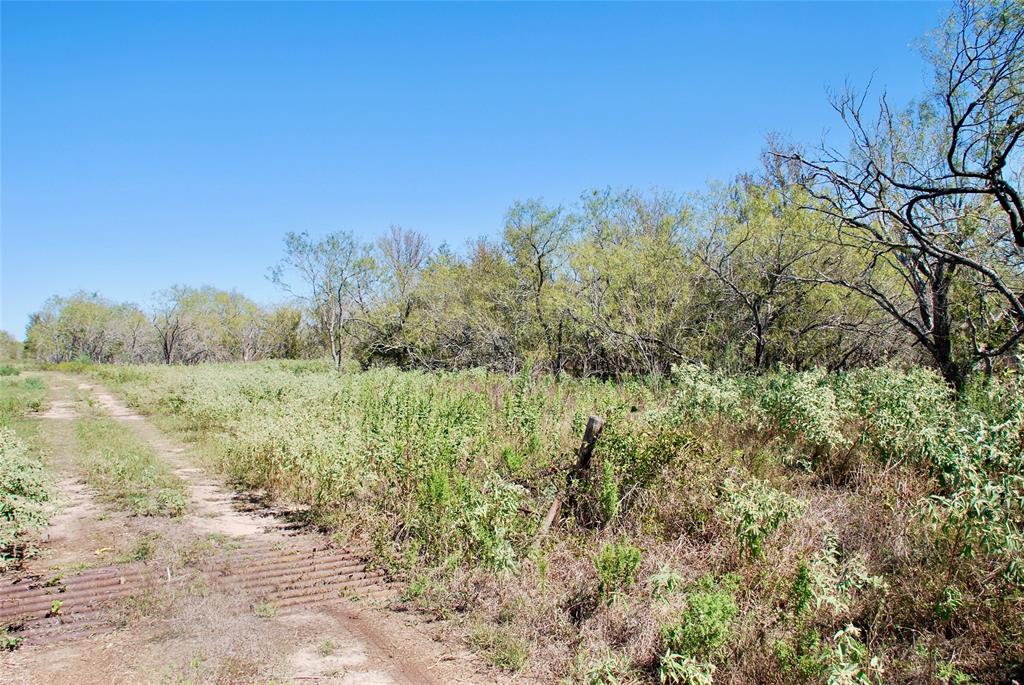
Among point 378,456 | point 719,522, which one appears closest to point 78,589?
point 378,456

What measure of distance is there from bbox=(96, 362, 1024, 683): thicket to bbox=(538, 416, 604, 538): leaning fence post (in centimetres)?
9

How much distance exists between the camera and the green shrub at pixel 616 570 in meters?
4.74

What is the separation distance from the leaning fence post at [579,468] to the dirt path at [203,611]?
1.59m

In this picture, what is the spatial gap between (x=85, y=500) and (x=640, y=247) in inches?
521

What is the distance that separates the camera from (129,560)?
5.71m

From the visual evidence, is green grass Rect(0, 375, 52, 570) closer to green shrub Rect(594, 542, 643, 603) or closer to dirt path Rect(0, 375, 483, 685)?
dirt path Rect(0, 375, 483, 685)

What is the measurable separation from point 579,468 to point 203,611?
11.5ft

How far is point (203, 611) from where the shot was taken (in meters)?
4.73

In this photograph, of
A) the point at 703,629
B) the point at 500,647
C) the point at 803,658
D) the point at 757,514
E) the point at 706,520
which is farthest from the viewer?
the point at 706,520

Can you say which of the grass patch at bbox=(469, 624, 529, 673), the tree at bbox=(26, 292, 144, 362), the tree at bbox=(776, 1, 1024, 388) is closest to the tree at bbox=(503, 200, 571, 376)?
the tree at bbox=(776, 1, 1024, 388)

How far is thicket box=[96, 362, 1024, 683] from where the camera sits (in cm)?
391

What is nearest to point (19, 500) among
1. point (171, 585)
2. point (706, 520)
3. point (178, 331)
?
point (171, 585)

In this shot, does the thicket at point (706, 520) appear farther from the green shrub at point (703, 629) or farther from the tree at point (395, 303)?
the tree at point (395, 303)

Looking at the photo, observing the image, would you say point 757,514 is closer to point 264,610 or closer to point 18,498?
point 264,610
